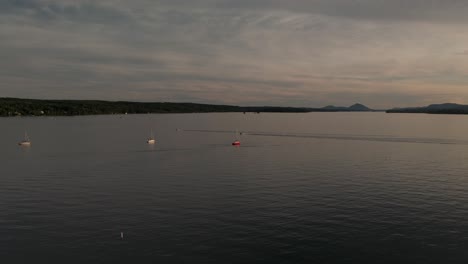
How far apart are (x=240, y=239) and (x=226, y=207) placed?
43.3 ft

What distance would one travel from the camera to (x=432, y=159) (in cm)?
10744

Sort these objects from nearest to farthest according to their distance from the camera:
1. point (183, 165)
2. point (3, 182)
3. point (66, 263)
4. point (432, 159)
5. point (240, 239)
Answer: point (66, 263) < point (240, 239) < point (3, 182) < point (183, 165) < point (432, 159)

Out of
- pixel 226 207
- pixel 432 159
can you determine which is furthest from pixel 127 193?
pixel 432 159

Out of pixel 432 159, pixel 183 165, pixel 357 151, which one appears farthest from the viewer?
pixel 357 151

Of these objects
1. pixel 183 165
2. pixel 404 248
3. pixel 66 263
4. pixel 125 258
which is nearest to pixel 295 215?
pixel 404 248

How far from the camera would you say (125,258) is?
36.9m

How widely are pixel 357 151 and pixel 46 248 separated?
345 feet

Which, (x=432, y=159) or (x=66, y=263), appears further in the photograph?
(x=432, y=159)

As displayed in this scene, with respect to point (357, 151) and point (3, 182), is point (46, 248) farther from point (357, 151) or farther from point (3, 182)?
point (357, 151)

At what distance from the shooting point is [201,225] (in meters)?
46.8

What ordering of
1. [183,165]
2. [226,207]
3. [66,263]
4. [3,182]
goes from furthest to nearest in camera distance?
[183,165] < [3,182] < [226,207] < [66,263]

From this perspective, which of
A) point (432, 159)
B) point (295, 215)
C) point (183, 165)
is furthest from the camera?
point (432, 159)

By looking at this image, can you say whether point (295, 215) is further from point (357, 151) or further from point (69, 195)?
point (357, 151)

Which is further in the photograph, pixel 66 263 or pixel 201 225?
pixel 201 225
